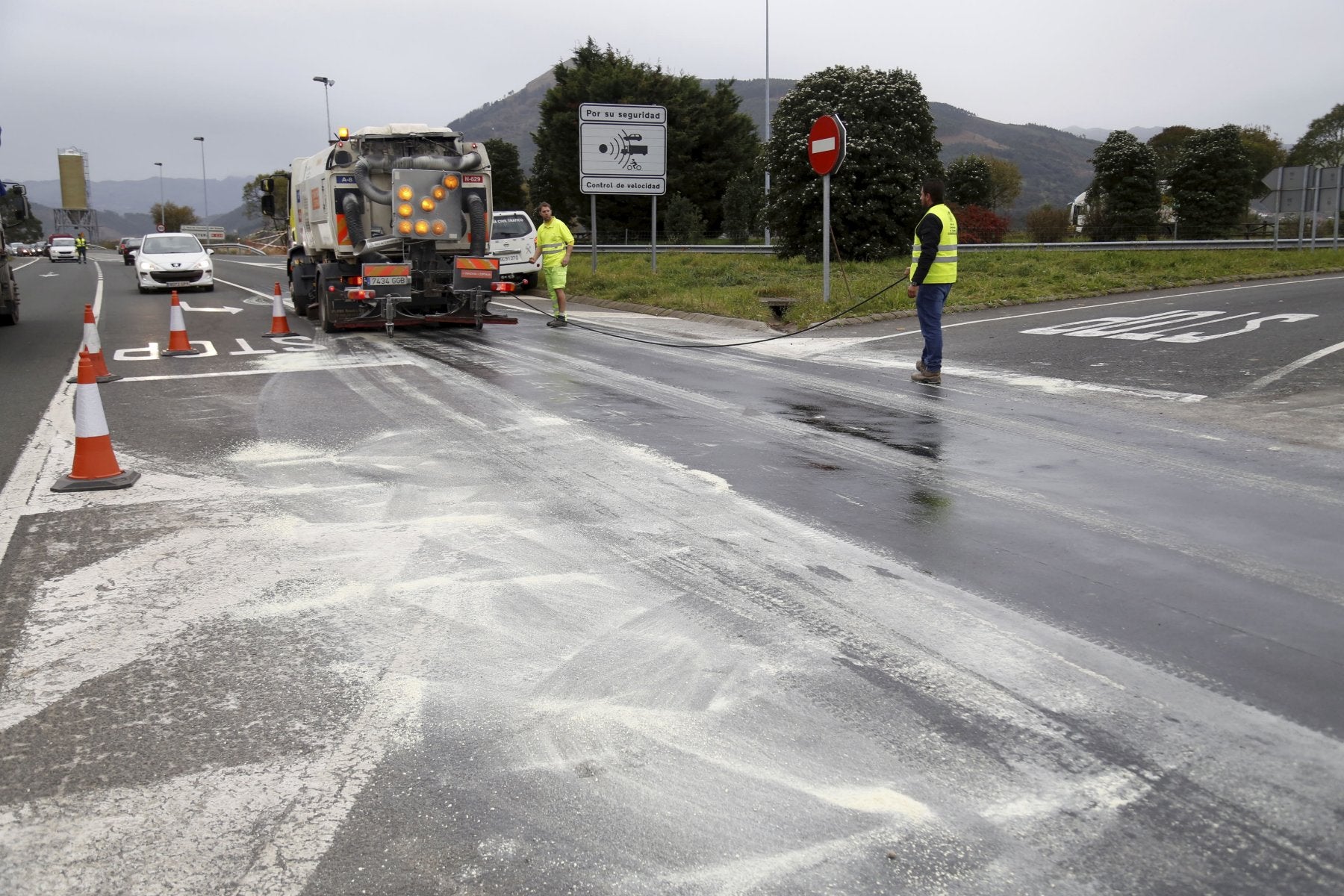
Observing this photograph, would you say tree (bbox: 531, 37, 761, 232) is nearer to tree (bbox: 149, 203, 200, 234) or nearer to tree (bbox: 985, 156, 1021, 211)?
tree (bbox: 985, 156, 1021, 211)

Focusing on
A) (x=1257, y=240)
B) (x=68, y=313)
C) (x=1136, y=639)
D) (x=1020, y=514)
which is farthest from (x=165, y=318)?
(x=1257, y=240)

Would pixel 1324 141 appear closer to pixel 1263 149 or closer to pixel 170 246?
pixel 1263 149

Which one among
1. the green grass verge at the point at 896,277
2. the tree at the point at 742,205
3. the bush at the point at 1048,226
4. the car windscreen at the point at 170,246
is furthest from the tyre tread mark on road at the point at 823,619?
the bush at the point at 1048,226

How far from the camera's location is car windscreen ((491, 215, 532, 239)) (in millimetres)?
23609

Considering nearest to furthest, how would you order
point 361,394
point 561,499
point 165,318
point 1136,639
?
point 1136,639 → point 561,499 → point 361,394 → point 165,318

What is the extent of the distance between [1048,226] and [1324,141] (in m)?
43.2

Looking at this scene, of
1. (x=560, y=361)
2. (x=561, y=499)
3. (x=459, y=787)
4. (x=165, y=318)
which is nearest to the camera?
(x=459, y=787)

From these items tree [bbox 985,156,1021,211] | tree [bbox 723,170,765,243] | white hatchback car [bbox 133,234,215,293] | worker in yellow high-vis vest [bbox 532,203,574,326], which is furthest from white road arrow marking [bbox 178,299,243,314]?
tree [bbox 985,156,1021,211]

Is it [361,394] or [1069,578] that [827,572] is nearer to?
[1069,578]

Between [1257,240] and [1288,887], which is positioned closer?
[1288,887]

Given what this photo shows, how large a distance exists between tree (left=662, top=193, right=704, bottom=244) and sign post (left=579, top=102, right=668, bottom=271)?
23588 millimetres

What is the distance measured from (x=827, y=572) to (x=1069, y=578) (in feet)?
3.39

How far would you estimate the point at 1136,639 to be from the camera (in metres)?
4.07

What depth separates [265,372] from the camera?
12.2 metres
